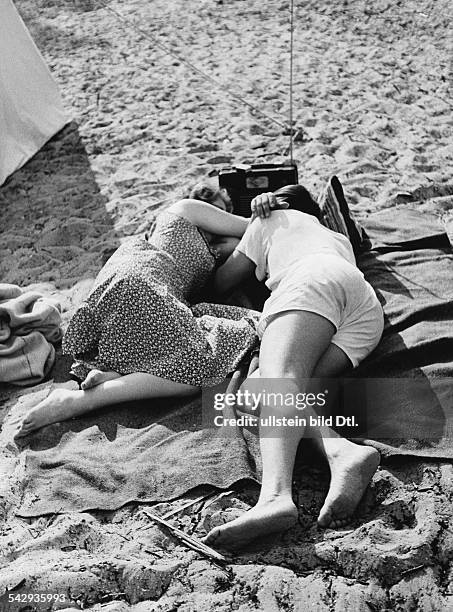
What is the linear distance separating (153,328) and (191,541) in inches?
30.3

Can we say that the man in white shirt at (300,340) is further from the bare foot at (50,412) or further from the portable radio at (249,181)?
the bare foot at (50,412)

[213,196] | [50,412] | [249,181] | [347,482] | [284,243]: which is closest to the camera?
[347,482]

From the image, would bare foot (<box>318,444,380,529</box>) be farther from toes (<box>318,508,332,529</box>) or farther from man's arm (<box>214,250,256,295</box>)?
man's arm (<box>214,250,256,295</box>)

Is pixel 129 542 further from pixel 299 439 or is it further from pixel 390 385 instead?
pixel 390 385

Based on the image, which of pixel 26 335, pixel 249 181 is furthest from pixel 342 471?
pixel 249 181

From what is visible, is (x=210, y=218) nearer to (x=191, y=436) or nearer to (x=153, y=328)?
(x=153, y=328)

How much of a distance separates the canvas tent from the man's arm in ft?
6.86

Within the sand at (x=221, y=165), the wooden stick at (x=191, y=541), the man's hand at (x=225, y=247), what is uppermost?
the man's hand at (x=225, y=247)

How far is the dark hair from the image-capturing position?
2.92 metres

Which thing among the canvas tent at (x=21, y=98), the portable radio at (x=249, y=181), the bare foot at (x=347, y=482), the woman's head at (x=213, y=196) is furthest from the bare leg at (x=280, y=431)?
the canvas tent at (x=21, y=98)

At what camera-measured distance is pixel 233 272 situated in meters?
2.88

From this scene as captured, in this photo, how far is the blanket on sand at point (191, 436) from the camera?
224 centimetres

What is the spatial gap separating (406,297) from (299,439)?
95 centimetres

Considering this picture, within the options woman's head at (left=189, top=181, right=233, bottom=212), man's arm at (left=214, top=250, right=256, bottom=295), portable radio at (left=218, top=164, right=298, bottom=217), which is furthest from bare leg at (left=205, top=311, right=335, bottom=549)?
portable radio at (left=218, top=164, right=298, bottom=217)
